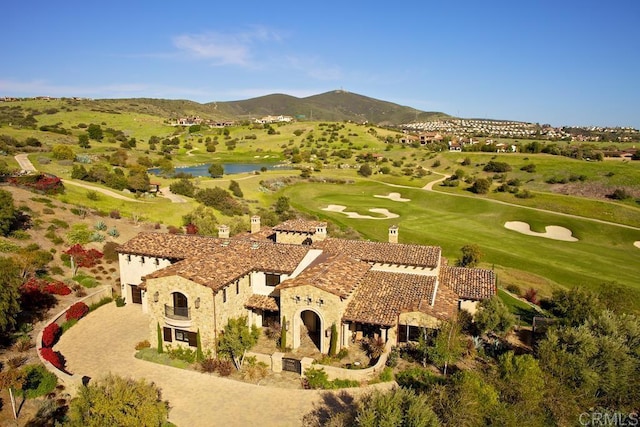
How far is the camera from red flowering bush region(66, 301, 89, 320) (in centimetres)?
2830

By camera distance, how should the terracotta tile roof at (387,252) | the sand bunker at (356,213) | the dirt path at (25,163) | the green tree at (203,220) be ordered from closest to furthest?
the terracotta tile roof at (387,252)
the green tree at (203,220)
the dirt path at (25,163)
the sand bunker at (356,213)

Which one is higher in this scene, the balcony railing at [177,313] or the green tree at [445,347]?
the balcony railing at [177,313]

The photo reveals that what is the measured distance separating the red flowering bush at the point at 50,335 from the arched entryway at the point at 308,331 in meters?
13.9

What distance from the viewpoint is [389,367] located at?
76.1 feet

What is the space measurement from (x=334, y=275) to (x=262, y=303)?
4.81 m

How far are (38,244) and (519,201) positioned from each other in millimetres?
69461

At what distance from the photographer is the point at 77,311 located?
2875 cm

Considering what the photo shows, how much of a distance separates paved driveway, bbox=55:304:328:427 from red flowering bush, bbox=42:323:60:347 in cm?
43

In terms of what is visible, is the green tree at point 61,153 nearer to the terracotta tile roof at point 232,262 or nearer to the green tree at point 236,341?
the terracotta tile roof at point 232,262

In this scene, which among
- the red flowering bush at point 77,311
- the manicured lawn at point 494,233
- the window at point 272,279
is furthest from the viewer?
the manicured lawn at point 494,233

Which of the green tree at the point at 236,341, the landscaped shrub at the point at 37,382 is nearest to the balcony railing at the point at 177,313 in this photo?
the green tree at the point at 236,341

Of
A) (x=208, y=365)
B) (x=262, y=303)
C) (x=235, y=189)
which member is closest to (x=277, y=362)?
(x=208, y=365)

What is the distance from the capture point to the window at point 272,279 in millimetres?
27500

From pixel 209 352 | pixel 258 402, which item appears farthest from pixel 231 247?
pixel 258 402
